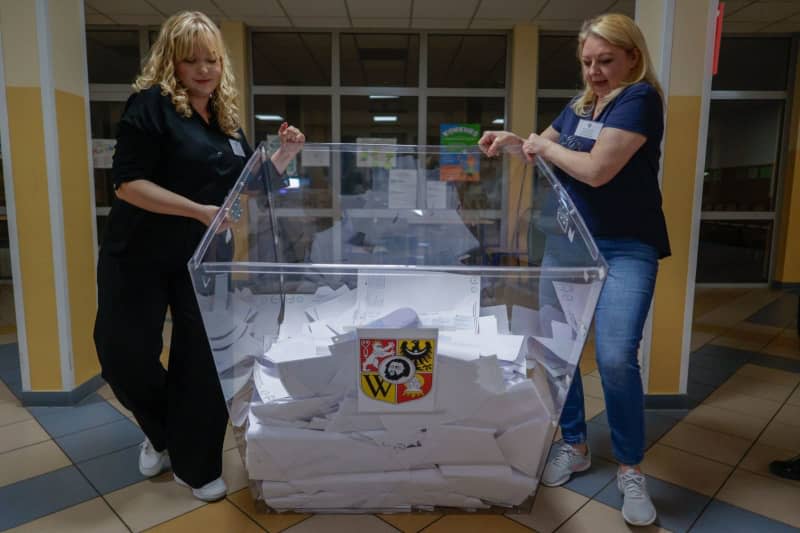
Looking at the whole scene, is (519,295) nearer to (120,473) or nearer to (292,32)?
(120,473)

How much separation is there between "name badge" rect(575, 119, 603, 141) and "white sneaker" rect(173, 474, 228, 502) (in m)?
1.46

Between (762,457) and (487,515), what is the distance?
113 cm

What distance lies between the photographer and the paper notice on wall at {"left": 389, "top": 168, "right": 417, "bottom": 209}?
72.0 inches

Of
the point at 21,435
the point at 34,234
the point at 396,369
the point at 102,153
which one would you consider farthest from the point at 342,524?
the point at 102,153

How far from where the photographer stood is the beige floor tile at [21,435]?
195 centimetres

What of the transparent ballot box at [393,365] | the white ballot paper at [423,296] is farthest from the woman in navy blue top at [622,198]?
the white ballot paper at [423,296]

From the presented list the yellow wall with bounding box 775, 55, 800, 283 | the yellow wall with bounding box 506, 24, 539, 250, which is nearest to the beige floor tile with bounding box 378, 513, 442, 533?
the yellow wall with bounding box 506, 24, 539, 250

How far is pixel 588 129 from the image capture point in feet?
4.91

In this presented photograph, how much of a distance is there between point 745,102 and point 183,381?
20.3ft

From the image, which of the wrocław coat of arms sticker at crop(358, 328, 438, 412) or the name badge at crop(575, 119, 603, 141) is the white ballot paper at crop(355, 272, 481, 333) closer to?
the wrocław coat of arms sticker at crop(358, 328, 438, 412)

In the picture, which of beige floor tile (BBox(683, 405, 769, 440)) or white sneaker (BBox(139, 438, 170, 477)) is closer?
white sneaker (BBox(139, 438, 170, 477))

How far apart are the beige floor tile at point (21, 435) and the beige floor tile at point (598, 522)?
6.14ft

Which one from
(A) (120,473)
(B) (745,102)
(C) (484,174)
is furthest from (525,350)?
(B) (745,102)

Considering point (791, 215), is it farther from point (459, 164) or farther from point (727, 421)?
point (459, 164)
